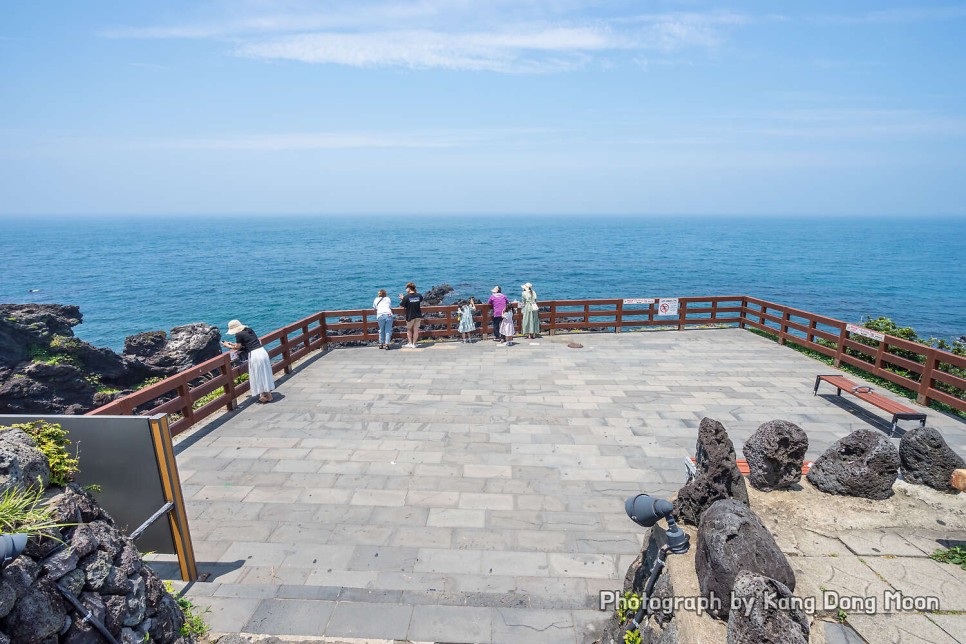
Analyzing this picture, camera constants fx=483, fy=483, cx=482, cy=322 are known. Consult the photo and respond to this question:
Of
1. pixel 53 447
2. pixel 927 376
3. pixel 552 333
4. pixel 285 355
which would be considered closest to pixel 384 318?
pixel 285 355

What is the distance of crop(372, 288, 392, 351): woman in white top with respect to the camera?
47.4ft

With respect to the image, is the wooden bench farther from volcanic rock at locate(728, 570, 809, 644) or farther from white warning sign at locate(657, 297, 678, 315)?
volcanic rock at locate(728, 570, 809, 644)

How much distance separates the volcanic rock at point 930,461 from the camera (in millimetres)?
6004

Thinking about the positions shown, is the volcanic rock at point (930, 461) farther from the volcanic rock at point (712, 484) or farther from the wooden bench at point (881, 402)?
the volcanic rock at point (712, 484)

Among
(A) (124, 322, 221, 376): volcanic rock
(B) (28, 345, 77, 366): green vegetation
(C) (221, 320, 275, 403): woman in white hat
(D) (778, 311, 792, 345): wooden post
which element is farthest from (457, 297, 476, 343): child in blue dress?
(B) (28, 345, 77, 366): green vegetation

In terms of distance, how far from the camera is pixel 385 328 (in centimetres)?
1470

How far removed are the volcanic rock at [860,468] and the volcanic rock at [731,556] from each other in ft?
8.93

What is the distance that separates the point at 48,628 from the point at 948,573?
725 centimetres

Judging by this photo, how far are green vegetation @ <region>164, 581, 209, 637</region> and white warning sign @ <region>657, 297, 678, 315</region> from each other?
15.6 metres

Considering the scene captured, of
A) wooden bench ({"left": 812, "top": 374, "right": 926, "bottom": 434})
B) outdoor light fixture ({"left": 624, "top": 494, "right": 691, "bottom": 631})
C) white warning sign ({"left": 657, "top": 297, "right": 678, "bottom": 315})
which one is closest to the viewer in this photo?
outdoor light fixture ({"left": 624, "top": 494, "right": 691, "bottom": 631})

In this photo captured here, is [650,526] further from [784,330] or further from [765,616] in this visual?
[784,330]

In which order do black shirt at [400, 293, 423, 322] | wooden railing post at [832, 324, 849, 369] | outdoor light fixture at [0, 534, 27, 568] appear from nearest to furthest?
outdoor light fixture at [0, 534, 27, 568]
wooden railing post at [832, 324, 849, 369]
black shirt at [400, 293, 423, 322]

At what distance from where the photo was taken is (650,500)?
400 centimetres

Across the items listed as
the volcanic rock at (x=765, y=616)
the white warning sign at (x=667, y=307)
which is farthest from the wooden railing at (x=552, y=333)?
the volcanic rock at (x=765, y=616)
